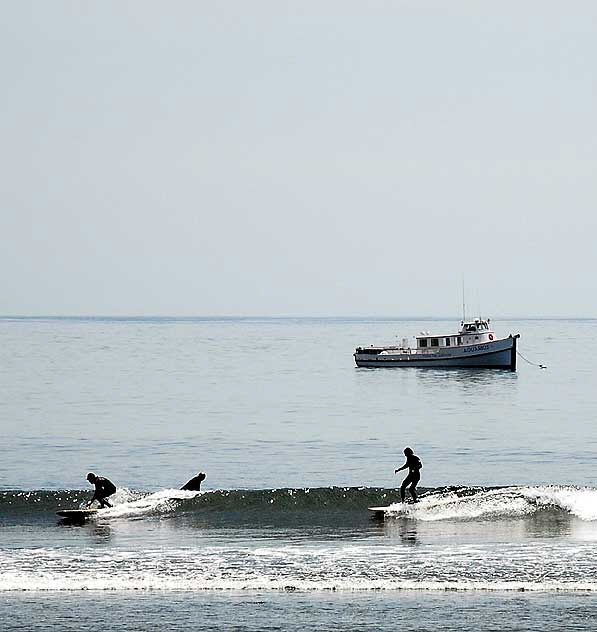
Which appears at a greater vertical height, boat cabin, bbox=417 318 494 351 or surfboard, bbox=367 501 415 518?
boat cabin, bbox=417 318 494 351

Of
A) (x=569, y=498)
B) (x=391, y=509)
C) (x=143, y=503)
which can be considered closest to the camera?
(x=391, y=509)

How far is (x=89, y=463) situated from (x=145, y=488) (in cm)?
861

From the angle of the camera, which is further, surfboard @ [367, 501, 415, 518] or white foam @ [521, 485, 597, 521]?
white foam @ [521, 485, 597, 521]

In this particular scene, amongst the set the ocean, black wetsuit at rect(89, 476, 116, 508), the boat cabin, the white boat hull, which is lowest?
the ocean

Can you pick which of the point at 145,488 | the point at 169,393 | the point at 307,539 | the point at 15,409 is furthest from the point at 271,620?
the point at 169,393

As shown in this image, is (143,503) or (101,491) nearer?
(101,491)

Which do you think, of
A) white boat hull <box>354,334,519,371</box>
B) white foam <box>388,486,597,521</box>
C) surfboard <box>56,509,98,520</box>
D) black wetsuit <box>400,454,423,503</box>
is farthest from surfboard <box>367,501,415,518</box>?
white boat hull <box>354,334,519,371</box>

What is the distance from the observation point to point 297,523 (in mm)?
33031

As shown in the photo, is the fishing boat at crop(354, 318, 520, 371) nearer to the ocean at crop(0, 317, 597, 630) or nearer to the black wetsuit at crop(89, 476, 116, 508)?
the ocean at crop(0, 317, 597, 630)

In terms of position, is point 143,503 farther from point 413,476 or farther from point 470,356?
point 470,356

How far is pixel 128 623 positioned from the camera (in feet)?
66.9

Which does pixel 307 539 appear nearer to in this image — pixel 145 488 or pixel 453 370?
pixel 145 488

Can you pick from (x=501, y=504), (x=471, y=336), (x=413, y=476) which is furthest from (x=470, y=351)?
(x=413, y=476)

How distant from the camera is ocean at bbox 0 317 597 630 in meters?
21.6
